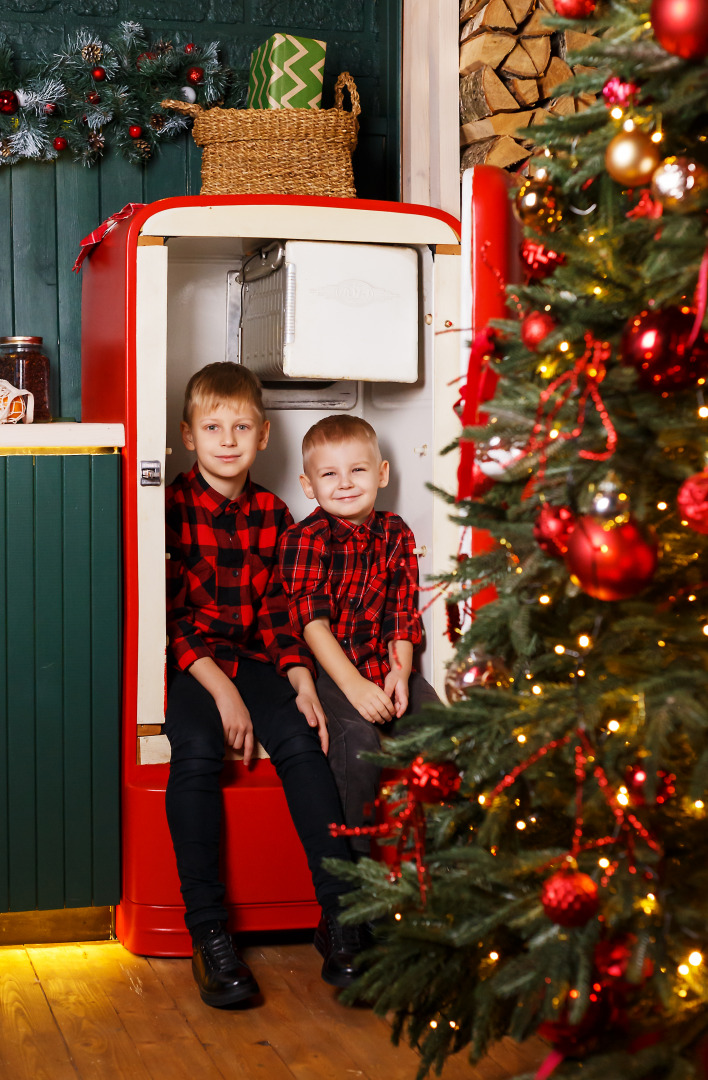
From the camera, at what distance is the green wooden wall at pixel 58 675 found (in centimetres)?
198

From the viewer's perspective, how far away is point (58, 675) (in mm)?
1995

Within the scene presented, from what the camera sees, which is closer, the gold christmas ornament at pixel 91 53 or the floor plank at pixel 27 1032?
the floor plank at pixel 27 1032

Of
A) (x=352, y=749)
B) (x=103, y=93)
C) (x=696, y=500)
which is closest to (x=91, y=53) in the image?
(x=103, y=93)

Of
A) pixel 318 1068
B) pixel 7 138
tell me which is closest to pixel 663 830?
pixel 318 1068

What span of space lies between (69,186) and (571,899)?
6.96 ft

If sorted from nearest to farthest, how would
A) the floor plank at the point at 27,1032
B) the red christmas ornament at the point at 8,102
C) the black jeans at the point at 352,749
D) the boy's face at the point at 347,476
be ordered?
the floor plank at the point at 27,1032
the black jeans at the point at 352,749
the boy's face at the point at 347,476
the red christmas ornament at the point at 8,102

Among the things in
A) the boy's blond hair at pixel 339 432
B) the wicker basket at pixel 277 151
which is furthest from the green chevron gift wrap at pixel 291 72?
the boy's blond hair at pixel 339 432

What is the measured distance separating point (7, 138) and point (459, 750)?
192 cm

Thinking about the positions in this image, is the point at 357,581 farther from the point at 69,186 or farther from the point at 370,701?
the point at 69,186

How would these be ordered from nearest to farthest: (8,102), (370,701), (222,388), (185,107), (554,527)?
(554,527) < (370,701) < (222,388) < (185,107) < (8,102)

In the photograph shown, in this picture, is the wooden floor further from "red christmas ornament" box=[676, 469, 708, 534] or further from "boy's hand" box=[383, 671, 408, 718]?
"red christmas ornament" box=[676, 469, 708, 534]

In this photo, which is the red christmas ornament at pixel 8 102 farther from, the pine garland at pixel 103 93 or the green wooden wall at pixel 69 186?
the green wooden wall at pixel 69 186

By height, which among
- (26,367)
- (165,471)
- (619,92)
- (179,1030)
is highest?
(619,92)

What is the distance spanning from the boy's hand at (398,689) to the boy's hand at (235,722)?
0.27 m
